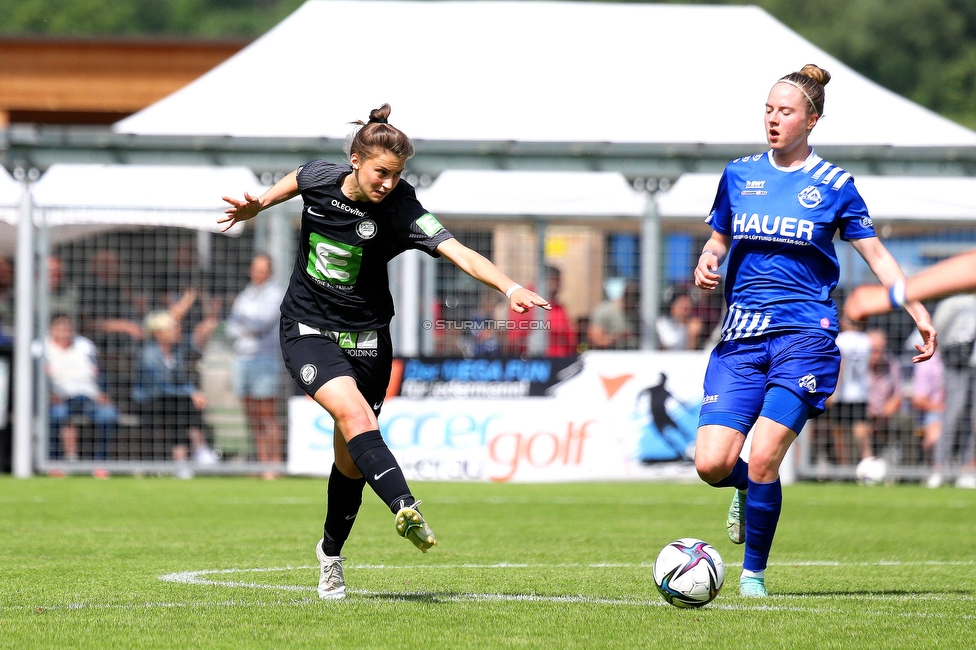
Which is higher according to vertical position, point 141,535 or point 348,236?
point 348,236

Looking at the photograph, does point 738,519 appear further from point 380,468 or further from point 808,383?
point 380,468

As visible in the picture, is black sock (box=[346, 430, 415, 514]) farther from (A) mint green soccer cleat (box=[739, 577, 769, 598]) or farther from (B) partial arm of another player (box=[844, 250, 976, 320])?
(B) partial arm of another player (box=[844, 250, 976, 320])

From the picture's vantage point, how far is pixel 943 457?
582 inches

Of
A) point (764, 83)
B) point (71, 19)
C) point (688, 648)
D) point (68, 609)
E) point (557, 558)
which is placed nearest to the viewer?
point (688, 648)

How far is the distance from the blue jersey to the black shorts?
1.61m

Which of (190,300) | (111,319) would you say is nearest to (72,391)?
(111,319)

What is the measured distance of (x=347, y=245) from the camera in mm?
6082

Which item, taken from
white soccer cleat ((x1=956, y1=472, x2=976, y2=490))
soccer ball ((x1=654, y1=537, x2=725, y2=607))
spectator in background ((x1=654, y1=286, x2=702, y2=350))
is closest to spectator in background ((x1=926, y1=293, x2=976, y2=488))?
white soccer cleat ((x1=956, y1=472, x2=976, y2=490))

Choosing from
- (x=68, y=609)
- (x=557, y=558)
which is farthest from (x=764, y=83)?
(x=68, y=609)

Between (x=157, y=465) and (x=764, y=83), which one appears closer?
(x=157, y=465)

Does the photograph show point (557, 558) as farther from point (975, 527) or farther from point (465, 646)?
point (975, 527)

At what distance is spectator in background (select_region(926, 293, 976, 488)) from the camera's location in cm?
1464

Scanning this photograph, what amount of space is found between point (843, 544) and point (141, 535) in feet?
14.7

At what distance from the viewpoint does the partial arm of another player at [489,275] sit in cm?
552
